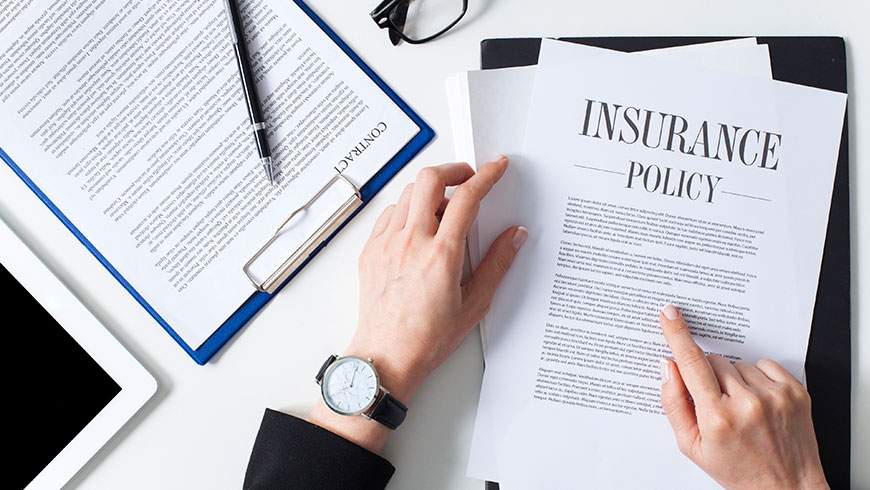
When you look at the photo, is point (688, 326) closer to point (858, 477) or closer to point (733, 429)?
point (733, 429)

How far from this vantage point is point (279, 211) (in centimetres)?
86

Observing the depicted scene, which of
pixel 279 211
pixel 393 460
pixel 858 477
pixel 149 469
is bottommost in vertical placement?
pixel 858 477

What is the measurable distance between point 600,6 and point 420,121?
0.23m

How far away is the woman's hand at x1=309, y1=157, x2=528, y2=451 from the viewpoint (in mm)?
794

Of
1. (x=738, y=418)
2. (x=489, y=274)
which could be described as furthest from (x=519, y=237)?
(x=738, y=418)

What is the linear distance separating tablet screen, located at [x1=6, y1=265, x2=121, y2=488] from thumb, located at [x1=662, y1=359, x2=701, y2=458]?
0.57 meters

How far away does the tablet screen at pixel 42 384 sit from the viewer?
0.84 metres

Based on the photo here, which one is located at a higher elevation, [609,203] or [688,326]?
[609,203]

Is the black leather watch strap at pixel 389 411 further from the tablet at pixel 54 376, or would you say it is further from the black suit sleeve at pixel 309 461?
the tablet at pixel 54 376

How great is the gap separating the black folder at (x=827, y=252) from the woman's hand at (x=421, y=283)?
15cm

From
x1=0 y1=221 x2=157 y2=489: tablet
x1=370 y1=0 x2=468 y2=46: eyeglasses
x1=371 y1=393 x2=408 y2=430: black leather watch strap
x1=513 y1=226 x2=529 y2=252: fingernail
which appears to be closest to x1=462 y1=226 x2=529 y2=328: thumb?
x1=513 y1=226 x2=529 y2=252: fingernail

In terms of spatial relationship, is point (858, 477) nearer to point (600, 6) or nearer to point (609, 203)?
point (609, 203)

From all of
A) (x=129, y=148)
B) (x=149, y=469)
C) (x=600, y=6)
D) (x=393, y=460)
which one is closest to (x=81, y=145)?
(x=129, y=148)

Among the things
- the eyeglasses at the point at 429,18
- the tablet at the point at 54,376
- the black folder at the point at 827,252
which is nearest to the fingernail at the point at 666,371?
the black folder at the point at 827,252
